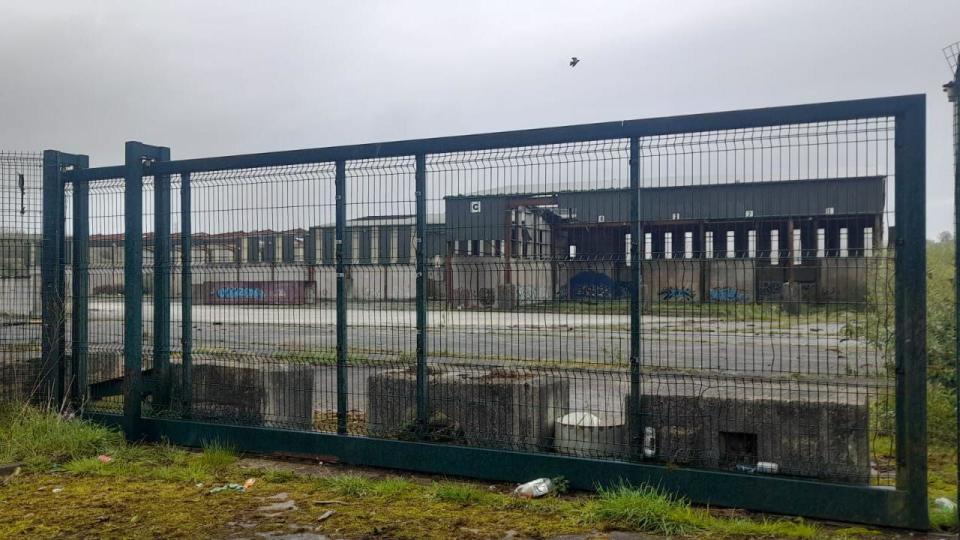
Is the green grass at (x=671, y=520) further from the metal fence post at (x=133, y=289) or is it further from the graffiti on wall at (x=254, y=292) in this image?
the metal fence post at (x=133, y=289)

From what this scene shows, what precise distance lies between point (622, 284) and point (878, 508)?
228cm

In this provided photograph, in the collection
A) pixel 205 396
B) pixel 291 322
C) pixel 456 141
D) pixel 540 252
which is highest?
pixel 456 141

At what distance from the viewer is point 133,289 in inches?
316

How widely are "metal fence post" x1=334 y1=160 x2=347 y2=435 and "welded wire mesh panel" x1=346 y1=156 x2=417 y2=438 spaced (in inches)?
1.6

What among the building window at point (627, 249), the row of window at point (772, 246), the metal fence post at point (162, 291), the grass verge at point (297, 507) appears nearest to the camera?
the grass verge at point (297, 507)

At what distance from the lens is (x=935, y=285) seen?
841cm

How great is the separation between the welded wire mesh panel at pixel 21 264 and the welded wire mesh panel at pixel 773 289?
6750 millimetres

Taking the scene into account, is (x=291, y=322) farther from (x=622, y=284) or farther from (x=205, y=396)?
(x=622, y=284)

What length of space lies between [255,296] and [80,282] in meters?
Result: 2.42

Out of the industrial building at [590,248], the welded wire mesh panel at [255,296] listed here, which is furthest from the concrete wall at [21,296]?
the industrial building at [590,248]

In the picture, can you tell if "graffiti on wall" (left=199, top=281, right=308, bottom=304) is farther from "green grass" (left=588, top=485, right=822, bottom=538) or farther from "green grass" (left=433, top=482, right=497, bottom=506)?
"green grass" (left=588, top=485, right=822, bottom=538)

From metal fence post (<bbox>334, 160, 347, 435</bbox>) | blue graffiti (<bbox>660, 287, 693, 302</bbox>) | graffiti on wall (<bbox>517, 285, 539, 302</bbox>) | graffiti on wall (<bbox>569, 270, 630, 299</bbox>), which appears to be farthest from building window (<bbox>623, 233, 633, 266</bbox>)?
metal fence post (<bbox>334, 160, 347, 435</bbox>)

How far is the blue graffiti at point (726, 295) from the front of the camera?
5.67m

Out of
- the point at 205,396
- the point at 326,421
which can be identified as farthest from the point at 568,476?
the point at 205,396
